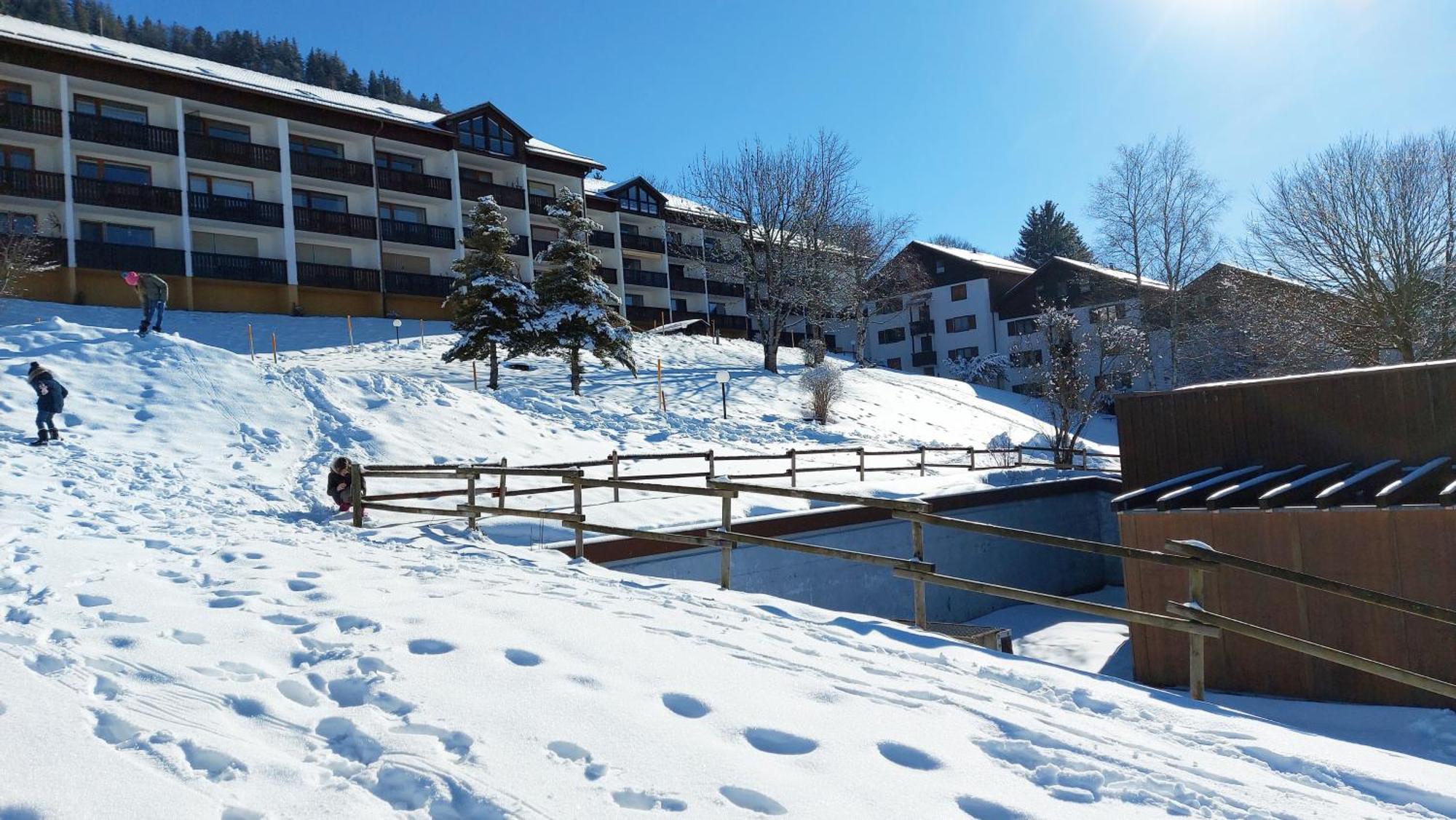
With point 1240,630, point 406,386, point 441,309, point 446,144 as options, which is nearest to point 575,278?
point 406,386

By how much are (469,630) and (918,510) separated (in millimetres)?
3878

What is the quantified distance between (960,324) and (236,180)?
139ft

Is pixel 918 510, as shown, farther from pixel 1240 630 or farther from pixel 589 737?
pixel 589 737

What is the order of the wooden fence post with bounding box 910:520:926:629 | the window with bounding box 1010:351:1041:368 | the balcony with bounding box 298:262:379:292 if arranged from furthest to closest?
the window with bounding box 1010:351:1041:368 → the balcony with bounding box 298:262:379:292 → the wooden fence post with bounding box 910:520:926:629

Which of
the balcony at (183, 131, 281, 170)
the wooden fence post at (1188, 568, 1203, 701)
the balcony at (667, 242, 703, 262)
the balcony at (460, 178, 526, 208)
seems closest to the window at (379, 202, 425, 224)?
the balcony at (460, 178, 526, 208)

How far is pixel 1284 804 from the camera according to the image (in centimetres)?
406

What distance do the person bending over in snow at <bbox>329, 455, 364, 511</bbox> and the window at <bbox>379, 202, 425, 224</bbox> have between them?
96.1 feet

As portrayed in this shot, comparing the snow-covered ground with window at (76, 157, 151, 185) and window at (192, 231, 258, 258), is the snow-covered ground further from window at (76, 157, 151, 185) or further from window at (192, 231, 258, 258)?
window at (76, 157, 151, 185)

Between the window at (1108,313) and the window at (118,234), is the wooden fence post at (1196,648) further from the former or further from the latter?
the window at (1108,313)

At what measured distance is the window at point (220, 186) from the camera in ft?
115

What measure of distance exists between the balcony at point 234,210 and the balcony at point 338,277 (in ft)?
6.99

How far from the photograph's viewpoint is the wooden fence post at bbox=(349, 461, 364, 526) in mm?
12289

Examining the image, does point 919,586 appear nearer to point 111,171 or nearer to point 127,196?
point 127,196

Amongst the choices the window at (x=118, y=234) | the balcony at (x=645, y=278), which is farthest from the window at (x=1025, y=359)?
the window at (x=118, y=234)
